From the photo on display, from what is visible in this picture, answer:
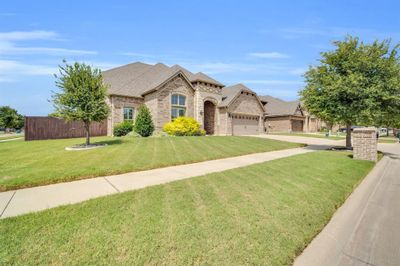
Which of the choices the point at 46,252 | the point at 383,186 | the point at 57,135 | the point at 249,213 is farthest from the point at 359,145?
the point at 57,135

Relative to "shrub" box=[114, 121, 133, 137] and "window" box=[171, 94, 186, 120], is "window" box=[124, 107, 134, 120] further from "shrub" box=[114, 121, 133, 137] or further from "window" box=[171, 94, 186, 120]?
"window" box=[171, 94, 186, 120]

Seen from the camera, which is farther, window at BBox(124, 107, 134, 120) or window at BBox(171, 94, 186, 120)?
window at BBox(171, 94, 186, 120)

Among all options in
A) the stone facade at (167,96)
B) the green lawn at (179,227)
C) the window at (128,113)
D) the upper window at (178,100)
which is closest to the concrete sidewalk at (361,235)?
the green lawn at (179,227)

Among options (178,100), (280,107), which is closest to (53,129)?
(178,100)

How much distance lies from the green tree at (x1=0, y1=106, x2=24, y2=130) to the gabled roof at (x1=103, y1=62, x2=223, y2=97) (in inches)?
1802

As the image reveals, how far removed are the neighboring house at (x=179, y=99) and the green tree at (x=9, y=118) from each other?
4587 centimetres

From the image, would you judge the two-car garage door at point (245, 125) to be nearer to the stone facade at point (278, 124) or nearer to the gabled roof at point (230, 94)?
the gabled roof at point (230, 94)

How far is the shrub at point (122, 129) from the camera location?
17.8m

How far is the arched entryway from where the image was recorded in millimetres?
24250

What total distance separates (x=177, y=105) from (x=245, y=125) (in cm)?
1040

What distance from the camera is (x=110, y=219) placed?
3.28 metres

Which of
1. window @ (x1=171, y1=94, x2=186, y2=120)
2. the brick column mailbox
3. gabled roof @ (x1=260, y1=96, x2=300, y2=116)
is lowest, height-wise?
the brick column mailbox

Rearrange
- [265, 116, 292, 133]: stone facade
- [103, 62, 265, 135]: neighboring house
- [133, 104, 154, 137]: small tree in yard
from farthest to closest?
[265, 116, 292, 133]: stone facade < [103, 62, 265, 135]: neighboring house < [133, 104, 154, 137]: small tree in yard

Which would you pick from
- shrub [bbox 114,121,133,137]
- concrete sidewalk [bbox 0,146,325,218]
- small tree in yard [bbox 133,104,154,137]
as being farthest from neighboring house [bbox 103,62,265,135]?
concrete sidewalk [bbox 0,146,325,218]
